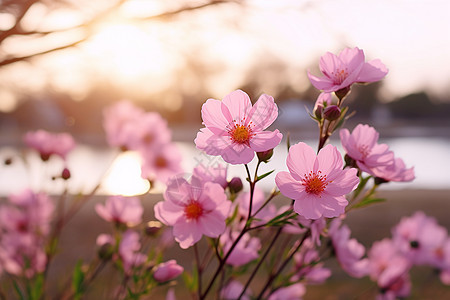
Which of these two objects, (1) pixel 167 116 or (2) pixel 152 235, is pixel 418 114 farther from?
(2) pixel 152 235

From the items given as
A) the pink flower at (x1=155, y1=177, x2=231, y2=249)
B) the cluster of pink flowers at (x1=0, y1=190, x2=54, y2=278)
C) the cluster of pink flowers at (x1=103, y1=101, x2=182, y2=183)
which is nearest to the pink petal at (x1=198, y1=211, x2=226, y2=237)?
the pink flower at (x1=155, y1=177, x2=231, y2=249)

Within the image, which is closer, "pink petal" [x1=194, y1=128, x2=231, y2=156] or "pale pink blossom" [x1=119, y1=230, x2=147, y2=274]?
"pink petal" [x1=194, y1=128, x2=231, y2=156]

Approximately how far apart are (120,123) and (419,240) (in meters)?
1.11

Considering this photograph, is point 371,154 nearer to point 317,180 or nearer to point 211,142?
point 317,180

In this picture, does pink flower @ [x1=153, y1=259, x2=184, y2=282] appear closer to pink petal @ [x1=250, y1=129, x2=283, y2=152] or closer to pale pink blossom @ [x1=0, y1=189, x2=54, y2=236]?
pink petal @ [x1=250, y1=129, x2=283, y2=152]

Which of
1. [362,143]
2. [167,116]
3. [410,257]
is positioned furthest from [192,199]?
[167,116]

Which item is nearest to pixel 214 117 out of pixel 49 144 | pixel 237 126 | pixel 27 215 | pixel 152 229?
pixel 237 126

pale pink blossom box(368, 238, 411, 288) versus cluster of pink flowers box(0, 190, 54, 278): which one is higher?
pale pink blossom box(368, 238, 411, 288)

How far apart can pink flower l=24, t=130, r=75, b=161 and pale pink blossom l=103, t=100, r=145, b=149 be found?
15 centimetres

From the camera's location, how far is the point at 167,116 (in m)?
28.8

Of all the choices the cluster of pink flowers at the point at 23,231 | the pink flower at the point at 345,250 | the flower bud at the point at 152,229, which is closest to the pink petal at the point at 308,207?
the pink flower at the point at 345,250

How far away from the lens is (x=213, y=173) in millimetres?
814

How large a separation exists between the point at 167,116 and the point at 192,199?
28260 millimetres

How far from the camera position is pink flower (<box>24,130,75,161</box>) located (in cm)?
165
